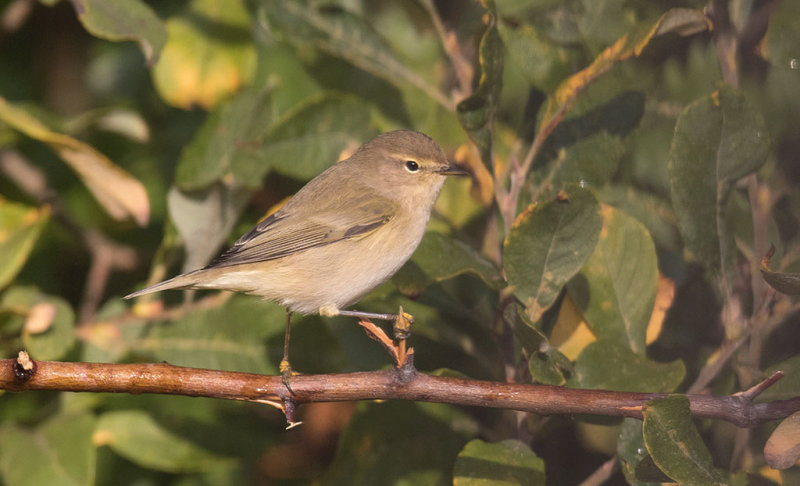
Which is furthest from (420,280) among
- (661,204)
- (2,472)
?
(2,472)

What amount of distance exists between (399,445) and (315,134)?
0.95 meters

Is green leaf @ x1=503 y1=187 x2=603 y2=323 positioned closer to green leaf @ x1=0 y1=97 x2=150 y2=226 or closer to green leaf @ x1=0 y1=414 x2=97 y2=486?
green leaf @ x1=0 y1=97 x2=150 y2=226

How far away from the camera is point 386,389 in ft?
5.12

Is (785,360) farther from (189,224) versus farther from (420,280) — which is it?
(189,224)

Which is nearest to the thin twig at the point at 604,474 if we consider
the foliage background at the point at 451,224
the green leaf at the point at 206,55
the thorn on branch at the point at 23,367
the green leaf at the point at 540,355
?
the foliage background at the point at 451,224

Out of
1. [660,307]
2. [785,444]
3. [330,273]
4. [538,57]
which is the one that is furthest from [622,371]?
[538,57]

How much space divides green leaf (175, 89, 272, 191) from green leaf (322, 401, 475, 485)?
754mm

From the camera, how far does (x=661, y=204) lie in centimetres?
226

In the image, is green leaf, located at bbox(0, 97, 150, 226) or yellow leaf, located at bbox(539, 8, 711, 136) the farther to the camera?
green leaf, located at bbox(0, 97, 150, 226)

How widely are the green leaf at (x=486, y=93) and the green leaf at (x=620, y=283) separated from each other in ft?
1.20

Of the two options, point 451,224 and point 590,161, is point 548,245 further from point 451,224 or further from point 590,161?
point 451,224

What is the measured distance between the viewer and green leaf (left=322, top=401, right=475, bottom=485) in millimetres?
2168

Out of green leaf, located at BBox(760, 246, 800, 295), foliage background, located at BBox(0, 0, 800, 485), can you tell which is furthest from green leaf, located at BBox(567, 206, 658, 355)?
green leaf, located at BBox(760, 246, 800, 295)

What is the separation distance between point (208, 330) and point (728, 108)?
5.30ft
